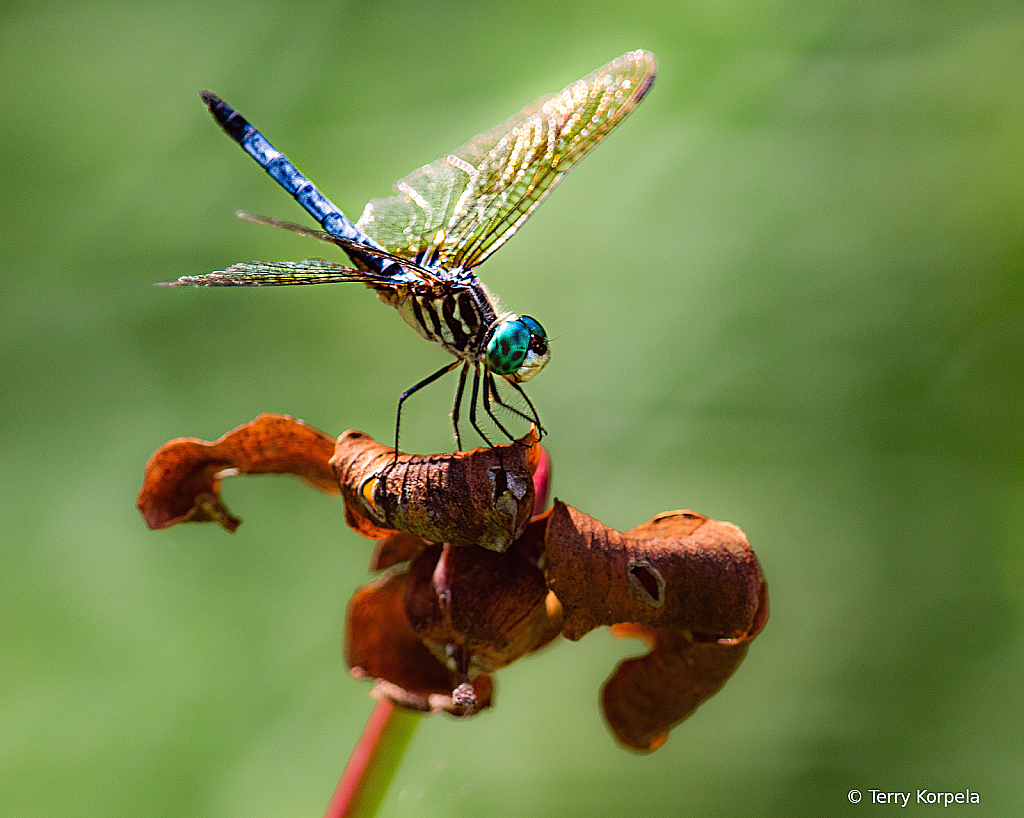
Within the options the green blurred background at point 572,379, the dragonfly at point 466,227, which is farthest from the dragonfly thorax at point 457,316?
the green blurred background at point 572,379

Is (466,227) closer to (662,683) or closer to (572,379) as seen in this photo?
(572,379)

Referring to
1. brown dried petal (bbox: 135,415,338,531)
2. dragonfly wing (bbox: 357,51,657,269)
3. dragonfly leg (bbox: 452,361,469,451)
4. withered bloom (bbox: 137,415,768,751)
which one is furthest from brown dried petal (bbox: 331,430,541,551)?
dragonfly wing (bbox: 357,51,657,269)

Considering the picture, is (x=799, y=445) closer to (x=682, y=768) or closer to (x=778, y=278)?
(x=778, y=278)

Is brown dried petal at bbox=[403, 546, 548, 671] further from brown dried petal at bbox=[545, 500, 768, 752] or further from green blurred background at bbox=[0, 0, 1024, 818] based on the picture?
green blurred background at bbox=[0, 0, 1024, 818]

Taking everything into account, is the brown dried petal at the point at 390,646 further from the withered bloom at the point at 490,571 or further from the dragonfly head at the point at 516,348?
the dragonfly head at the point at 516,348

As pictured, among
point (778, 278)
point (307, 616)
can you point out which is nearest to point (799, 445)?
point (778, 278)

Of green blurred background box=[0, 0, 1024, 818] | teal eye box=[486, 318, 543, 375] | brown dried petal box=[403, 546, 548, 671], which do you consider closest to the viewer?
brown dried petal box=[403, 546, 548, 671]

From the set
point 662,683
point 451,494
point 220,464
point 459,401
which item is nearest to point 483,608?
point 451,494
